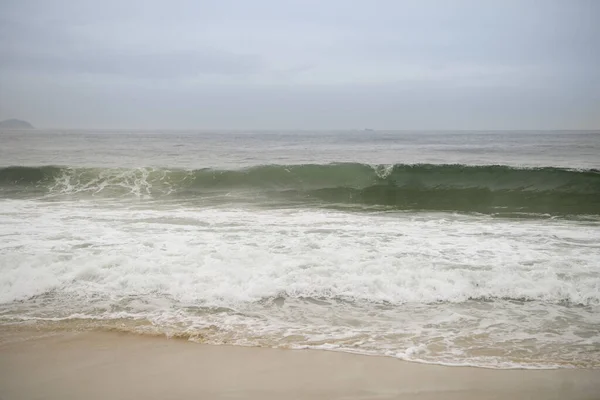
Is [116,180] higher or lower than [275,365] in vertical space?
higher

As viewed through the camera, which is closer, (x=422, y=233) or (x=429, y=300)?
(x=429, y=300)

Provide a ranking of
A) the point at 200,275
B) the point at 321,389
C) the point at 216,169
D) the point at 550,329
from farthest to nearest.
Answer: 1. the point at 216,169
2. the point at 200,275
3. the point at 550,329
4. the point at 321,389

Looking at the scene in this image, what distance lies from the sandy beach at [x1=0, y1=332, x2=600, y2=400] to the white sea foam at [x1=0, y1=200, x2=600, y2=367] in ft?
Answer: 0.72

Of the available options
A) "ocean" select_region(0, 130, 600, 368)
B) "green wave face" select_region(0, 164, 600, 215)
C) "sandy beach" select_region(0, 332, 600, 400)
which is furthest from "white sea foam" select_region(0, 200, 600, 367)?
"green wave face" select_region(0, 164, 600, 215)

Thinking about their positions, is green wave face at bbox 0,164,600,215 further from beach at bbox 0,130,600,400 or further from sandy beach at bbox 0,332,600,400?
sandy beach at bbox 0,332,600,400

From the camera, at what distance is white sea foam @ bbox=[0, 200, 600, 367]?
12.8 ft

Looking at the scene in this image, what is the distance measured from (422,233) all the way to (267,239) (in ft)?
9.44

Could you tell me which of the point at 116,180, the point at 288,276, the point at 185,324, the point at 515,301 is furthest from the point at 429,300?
the point at 116,180

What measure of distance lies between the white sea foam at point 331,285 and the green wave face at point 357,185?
439 centimetres

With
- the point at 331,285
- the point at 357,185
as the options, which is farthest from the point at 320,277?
the point at 357,185

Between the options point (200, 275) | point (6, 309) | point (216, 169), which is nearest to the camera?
point (6, 309)

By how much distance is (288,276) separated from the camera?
17.9ft

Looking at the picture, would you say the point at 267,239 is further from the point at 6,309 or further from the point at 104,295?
the point at 6,309

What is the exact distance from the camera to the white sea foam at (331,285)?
3.91 m
